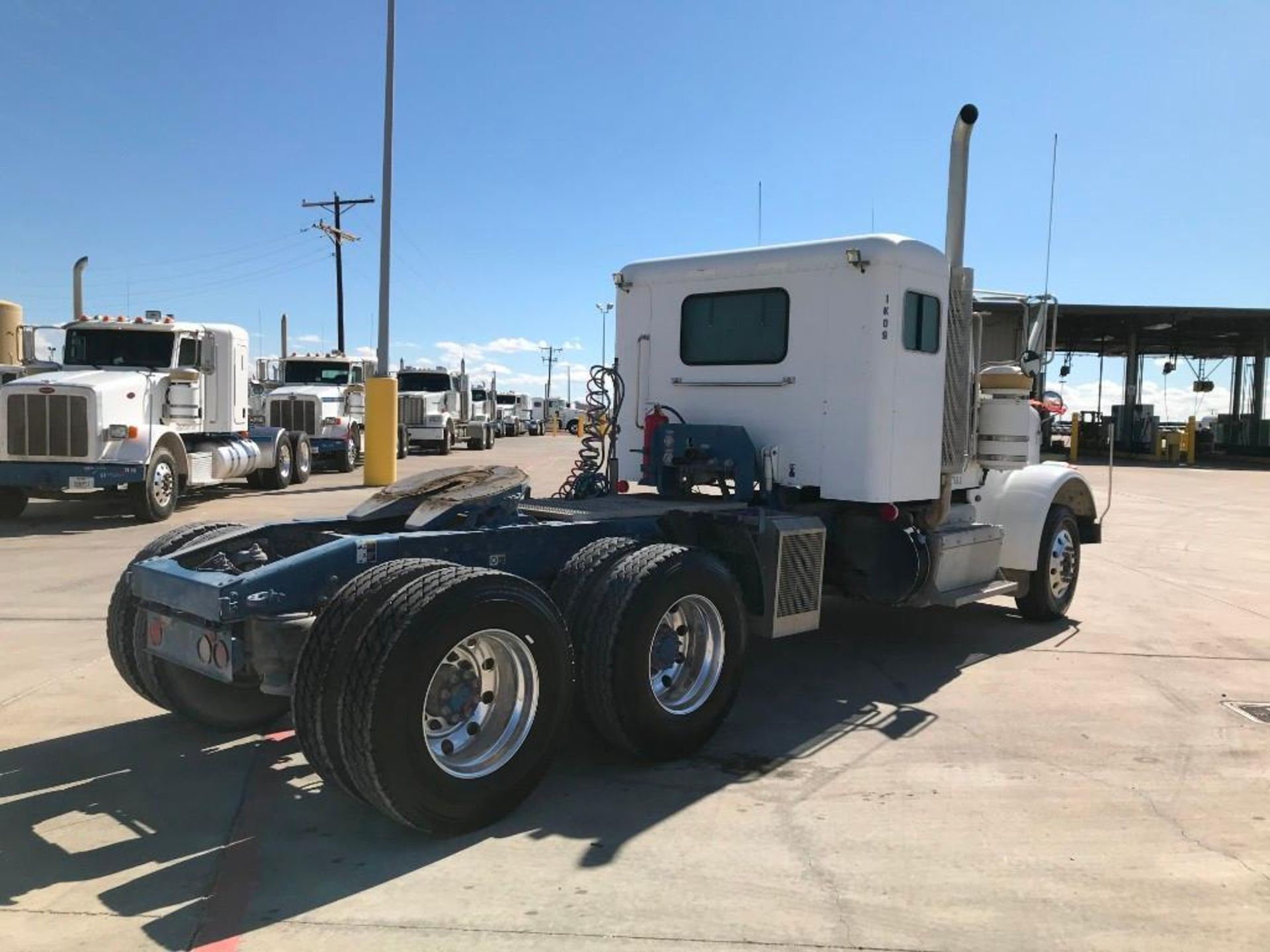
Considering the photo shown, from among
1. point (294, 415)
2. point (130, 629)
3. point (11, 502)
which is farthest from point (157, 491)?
point (130, 629)

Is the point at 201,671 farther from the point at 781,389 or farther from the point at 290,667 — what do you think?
the point at 781,389

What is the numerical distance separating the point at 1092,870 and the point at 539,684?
7.58 feet

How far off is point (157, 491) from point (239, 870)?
1143 centimetres

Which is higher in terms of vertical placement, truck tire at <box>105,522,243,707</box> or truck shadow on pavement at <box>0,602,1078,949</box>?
truck tire at <box>105,522,243,707</box>

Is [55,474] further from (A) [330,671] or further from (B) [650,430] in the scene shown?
(A) [330,671]


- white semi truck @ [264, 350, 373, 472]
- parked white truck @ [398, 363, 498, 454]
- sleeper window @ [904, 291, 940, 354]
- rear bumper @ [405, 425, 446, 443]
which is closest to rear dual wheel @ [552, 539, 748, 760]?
sleeper window @ [904, 291, 940, 354]

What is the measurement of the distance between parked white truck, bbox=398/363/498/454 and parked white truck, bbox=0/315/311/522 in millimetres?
13052

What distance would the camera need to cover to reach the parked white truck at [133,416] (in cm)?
1281

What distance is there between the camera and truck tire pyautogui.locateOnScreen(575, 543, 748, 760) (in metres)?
4.47

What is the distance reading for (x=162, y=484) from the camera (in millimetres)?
13820

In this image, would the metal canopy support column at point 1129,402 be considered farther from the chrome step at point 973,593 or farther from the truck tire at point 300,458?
the chrome step at point 973,593

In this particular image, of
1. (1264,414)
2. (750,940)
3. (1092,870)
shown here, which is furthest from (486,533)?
(1264,414)

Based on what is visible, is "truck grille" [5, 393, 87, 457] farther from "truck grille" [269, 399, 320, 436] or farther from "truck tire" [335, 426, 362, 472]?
"truck tire" [335, 426, 362, 472]

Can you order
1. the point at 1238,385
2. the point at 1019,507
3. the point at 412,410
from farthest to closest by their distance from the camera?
the point at 1238,385 < the point at 412,410 < the point at 1019,507
